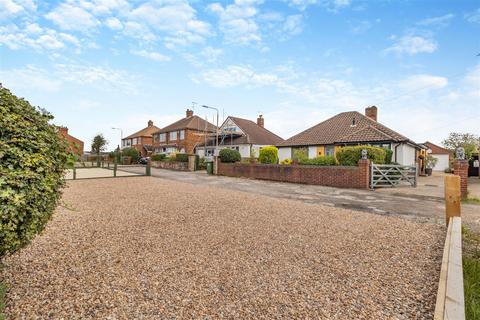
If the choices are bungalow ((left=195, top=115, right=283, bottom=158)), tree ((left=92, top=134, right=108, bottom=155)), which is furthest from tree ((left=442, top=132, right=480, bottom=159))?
tree ((left=92, top=134, right=108, bottom=155))

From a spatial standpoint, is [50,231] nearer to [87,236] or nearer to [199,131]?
[87,236]

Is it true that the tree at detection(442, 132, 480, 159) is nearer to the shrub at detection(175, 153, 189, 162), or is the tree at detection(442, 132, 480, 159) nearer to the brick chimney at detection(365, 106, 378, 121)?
the brick chimney at detection(365, 106, 378, 121)

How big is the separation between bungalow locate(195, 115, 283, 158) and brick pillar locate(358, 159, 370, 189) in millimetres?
20376

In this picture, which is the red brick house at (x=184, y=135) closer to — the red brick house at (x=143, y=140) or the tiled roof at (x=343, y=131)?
the red brick house at (x=143, y=140)

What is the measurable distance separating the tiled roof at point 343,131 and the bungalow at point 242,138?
25.1 ft

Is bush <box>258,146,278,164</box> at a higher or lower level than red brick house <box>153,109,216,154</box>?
lower

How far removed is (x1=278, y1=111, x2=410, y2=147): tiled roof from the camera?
22.3 m

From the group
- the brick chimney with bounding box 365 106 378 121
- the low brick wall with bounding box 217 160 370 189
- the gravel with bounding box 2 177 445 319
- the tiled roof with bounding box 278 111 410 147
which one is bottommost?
the gravel with bounding box 2 177 445 319

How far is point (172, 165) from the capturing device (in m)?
33.1

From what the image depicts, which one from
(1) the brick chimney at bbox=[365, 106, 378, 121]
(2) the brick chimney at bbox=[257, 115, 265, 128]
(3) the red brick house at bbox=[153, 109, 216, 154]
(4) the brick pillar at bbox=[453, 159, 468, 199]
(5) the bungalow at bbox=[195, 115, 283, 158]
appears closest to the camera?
(4) the brick pillar at bbox=[453, 159, 468, 199]

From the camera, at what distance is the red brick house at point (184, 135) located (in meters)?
45.2

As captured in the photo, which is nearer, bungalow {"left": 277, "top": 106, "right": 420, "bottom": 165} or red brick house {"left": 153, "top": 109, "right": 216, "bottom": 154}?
bungalow {"left": 277, "top": 106, "right": 420, "bottom": 165}

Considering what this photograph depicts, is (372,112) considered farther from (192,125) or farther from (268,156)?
(192,125)

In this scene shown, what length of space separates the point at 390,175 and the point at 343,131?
1164cm
